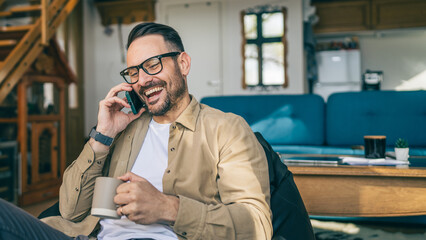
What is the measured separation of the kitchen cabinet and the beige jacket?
5.10 meters

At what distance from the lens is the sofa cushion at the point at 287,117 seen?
3061mm

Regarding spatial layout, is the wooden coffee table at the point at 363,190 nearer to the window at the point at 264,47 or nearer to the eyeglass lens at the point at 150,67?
the eyeglass lens at the point at 150,67

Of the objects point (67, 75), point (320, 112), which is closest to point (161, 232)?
point (320, 112)

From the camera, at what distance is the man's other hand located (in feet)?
2.55

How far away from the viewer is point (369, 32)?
5789 millimetres

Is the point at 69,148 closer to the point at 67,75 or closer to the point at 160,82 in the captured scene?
the point at 67,75

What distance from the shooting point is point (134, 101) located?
1.19 metres

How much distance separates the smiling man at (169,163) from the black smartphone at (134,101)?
2cm

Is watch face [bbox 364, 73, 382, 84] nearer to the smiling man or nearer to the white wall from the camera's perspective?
the white wall

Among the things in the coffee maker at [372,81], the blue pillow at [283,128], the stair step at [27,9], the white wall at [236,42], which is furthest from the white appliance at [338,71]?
the stair step at [27,9]

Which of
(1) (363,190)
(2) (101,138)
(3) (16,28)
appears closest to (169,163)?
(2) (101,138)

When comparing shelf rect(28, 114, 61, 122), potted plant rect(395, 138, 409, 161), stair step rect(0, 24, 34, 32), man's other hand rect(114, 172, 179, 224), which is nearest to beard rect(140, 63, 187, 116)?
man's other hand rect(114, 172, 179, 224)

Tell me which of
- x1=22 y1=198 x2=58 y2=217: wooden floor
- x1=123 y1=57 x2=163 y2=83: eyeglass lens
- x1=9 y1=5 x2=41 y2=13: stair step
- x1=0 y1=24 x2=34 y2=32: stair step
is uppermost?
x1=9 y1=5 x2=41 y2=13: stair step

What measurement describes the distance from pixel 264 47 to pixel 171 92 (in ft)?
14.3
